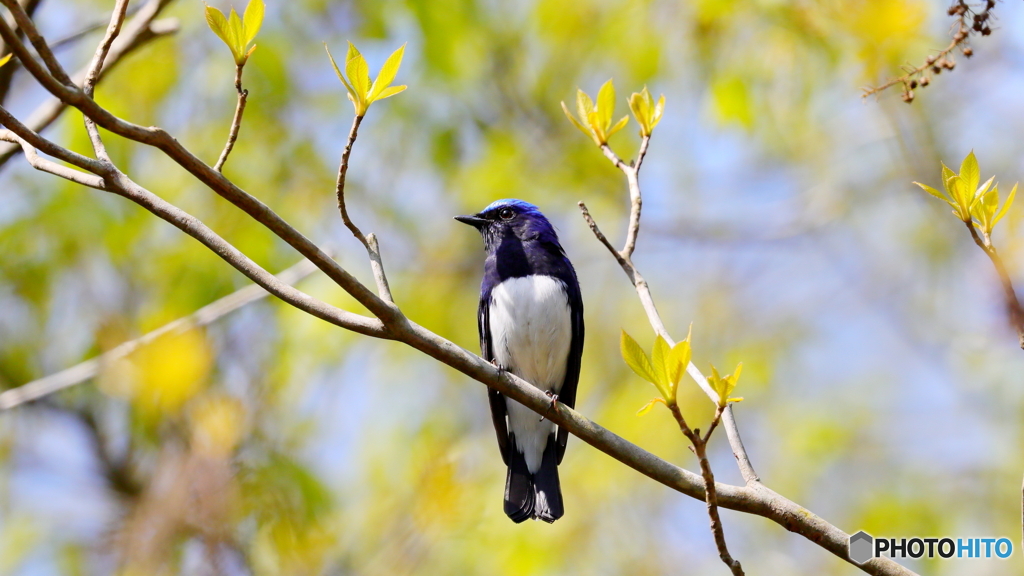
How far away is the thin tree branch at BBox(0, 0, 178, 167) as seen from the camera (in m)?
3.08

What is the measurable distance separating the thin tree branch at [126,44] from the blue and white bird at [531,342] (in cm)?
207

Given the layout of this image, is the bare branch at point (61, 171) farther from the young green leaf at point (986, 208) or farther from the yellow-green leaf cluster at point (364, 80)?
the young green leaf at point (986, 208)

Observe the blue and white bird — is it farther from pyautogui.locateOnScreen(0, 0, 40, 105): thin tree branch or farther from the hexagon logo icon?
pyautogui.locateOnScreen(0, 0, 40, 105): thin tree branch

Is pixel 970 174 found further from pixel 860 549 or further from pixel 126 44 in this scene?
pixel 126 44

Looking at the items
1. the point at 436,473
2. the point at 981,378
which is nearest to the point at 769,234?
the point at 981,378

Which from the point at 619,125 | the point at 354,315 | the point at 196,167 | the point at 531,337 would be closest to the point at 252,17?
the point at 196,167

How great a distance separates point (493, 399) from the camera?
461 cm

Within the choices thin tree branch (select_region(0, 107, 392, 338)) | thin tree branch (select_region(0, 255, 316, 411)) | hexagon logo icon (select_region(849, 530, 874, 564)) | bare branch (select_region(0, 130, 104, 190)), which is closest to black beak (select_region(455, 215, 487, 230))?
thin tree branch (select_region(0, 255, 316, 411))

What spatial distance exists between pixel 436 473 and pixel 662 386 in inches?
68.1

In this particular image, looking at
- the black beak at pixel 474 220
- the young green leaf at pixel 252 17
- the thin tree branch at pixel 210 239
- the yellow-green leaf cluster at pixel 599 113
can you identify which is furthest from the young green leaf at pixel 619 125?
the black beak at pixel 474 220

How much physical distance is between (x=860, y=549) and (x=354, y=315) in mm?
1548

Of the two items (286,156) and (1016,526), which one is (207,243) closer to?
(286,156)

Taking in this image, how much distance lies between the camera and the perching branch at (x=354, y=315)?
1.97 m

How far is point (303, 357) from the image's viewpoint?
17.6 feet
